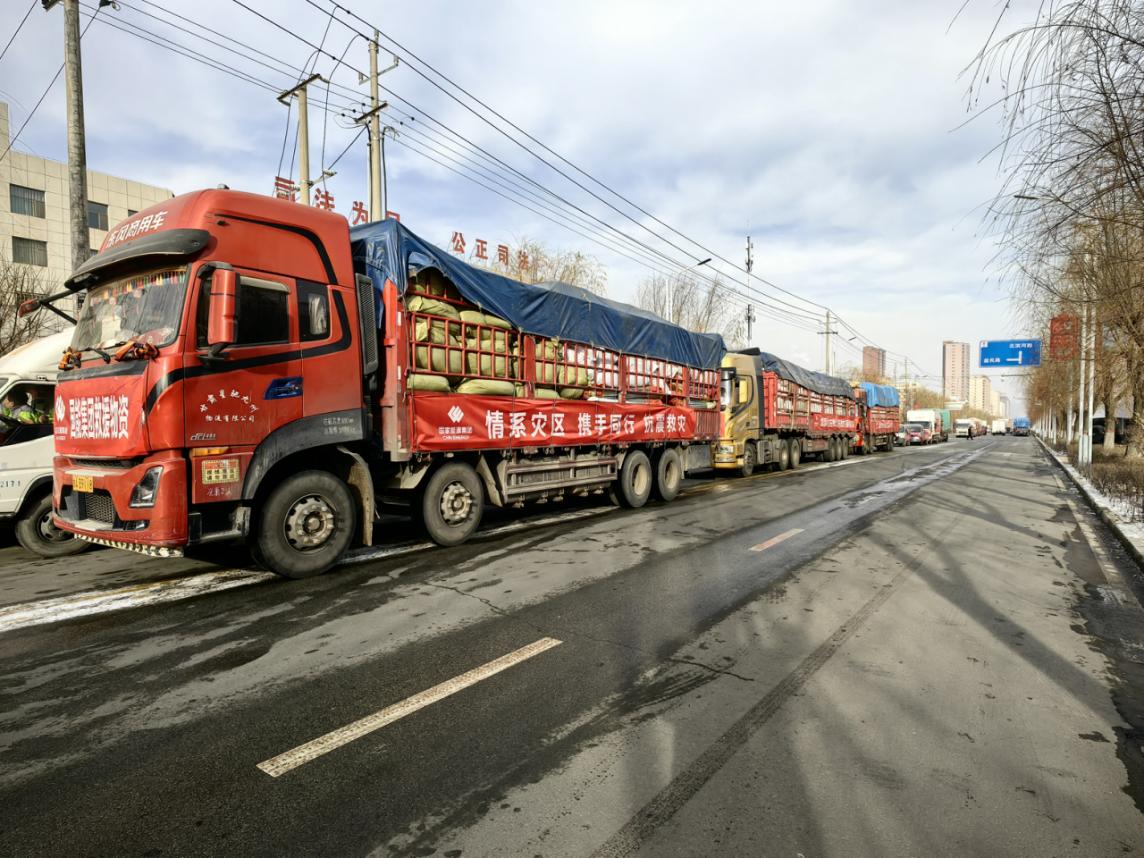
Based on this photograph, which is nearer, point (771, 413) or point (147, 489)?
point (147, 489)

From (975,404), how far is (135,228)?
212 m

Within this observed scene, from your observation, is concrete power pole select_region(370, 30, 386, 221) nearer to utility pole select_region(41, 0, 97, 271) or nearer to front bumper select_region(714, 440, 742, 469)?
utility pole select_region(41, 0, 97, 271)

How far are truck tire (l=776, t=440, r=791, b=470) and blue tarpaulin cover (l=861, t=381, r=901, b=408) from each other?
1350 cm

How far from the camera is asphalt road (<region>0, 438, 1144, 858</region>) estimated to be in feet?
8.05

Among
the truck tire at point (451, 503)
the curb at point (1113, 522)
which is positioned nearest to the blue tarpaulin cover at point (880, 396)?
the curb at point (1113, 522)

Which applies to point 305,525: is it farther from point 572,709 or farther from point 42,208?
point 42,208

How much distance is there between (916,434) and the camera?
4759cm

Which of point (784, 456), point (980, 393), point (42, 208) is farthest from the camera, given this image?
point (980, 393)

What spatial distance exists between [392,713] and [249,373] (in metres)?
3.59

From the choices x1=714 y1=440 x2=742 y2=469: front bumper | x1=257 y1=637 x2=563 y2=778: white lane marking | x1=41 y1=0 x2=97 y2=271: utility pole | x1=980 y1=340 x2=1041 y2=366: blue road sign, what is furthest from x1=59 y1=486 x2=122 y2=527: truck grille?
x1=980 y1=340 x2=1041 y2=366: blue road sign

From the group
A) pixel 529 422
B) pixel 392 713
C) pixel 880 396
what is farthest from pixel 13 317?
pixel 880 396

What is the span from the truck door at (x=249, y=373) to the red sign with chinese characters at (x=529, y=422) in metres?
1.49

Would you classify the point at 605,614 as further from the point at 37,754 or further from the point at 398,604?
the point at 37,754

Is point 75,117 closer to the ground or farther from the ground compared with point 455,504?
farther from the ground
